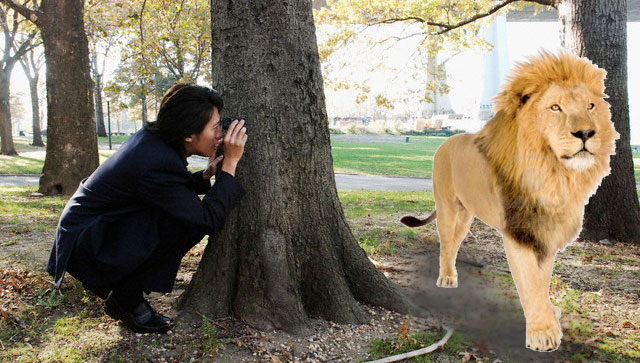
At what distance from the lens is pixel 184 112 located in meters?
3.17

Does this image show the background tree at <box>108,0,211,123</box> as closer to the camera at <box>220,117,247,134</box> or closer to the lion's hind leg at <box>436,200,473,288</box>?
the camera at <box>220,117,247,134</box>

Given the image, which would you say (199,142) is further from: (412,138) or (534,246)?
(412,138)

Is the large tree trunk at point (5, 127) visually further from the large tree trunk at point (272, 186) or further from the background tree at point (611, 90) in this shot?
the background tree at point (611, 90)

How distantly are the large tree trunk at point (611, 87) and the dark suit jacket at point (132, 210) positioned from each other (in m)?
4.48

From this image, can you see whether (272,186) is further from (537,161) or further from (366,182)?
(366,182)

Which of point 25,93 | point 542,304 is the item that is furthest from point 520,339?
point 25,93

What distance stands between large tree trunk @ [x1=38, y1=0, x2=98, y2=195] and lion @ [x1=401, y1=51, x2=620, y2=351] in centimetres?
842

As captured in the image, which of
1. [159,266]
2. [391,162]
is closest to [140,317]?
[159,266]

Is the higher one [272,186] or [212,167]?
[212,167]

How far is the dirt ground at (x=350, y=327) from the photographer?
3.13 m

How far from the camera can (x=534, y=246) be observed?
8.20 ft

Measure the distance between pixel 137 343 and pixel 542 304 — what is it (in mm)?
2419

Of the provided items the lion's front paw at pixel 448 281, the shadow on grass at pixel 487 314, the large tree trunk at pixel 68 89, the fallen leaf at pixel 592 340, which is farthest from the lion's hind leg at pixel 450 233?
the large tree trunk at pixel 68 89

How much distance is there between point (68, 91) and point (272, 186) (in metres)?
7.23
